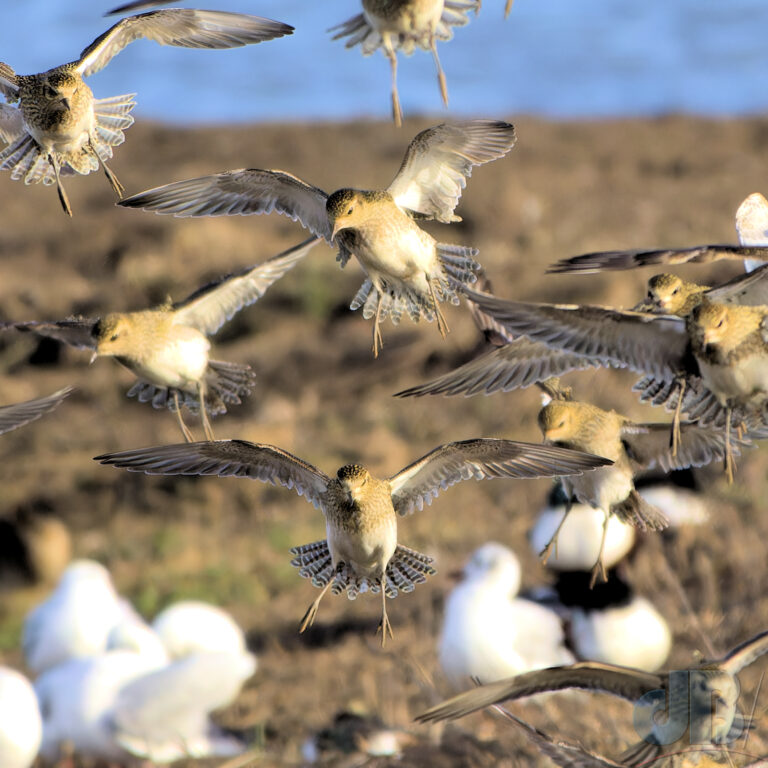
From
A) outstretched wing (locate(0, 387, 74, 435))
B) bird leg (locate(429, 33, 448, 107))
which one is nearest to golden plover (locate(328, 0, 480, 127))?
bird leg (locate(429, 33, 448, 107))

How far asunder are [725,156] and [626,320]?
15744 millimetres

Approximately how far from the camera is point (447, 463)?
11.8 feet

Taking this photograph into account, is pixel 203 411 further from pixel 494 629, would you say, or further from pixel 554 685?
pixel 494 629

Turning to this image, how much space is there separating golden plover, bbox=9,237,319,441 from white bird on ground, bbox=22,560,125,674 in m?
3.50

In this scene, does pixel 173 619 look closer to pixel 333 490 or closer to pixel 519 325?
pixel 333 490

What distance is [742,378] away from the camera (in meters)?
3.48

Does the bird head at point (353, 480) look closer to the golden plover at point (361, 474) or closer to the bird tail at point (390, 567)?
the golden plover at point (361, 474)

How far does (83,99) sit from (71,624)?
483cm

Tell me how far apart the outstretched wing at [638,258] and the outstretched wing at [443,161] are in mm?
848

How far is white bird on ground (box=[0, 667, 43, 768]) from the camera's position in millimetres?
6152

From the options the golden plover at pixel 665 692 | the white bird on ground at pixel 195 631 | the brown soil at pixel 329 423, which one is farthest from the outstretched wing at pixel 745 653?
the white bird on ground at pixel 195 631

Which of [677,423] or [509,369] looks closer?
[677,423]

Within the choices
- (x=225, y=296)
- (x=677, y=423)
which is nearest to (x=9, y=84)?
(x=225, y=296)

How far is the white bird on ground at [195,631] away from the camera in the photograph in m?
7.17
